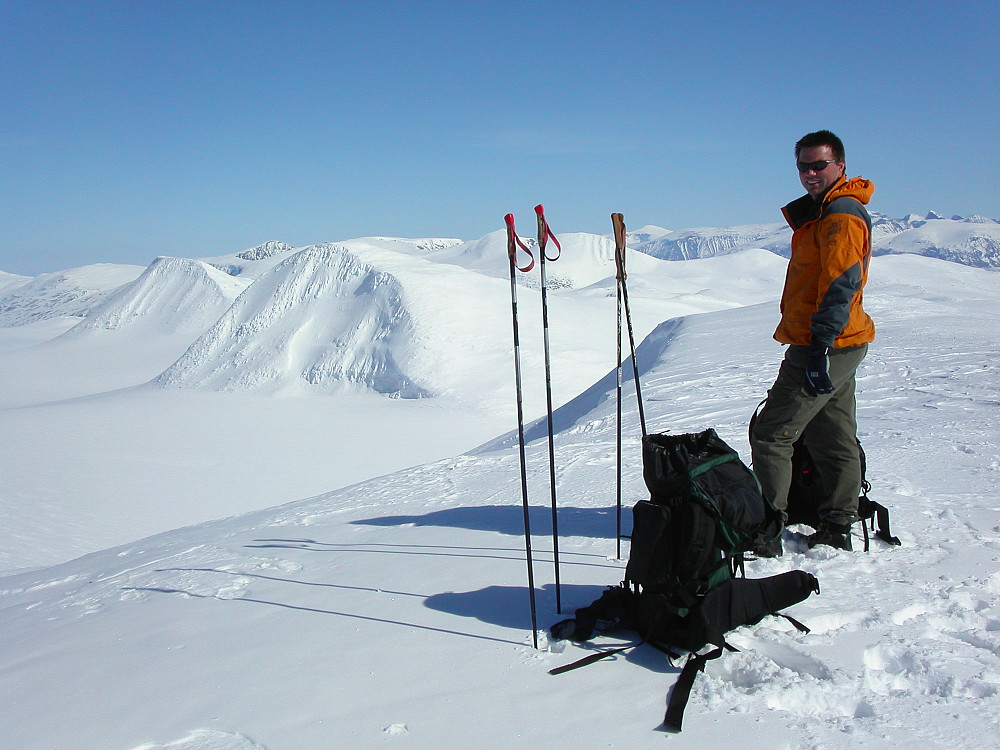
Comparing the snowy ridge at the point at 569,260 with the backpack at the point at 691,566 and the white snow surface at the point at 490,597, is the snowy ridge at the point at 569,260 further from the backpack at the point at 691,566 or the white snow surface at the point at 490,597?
the backpack at the point at 691,566

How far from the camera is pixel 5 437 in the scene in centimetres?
1709

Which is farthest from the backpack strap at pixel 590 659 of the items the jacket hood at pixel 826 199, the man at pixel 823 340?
the jacket hood at pixel 826 199

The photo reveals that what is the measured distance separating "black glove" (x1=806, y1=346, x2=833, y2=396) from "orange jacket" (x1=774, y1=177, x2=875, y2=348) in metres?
0.04

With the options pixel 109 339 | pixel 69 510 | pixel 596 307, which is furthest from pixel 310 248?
pixel 109 339

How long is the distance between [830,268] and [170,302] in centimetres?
5338

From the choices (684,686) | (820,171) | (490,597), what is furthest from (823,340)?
(490,597)

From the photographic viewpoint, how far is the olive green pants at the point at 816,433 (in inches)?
137

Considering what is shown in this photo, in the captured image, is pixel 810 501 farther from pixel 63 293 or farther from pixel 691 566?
pixel 63 293

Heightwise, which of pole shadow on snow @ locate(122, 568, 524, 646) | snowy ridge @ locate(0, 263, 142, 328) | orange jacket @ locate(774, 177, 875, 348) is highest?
snowy ridge @ locate(0, 263, 142, 328)

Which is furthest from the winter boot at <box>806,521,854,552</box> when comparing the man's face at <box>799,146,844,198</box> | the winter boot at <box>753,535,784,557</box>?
the man's face at <box>799,146,844,198</box>

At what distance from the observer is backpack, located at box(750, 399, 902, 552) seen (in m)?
3.75

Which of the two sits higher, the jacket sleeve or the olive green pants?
the jacket sleeve

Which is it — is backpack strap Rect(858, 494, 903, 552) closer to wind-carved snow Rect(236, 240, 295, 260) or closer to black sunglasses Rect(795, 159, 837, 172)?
black sunglasses Rect(795, 159, 837, 172)

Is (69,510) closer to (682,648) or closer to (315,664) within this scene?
(315,664)
